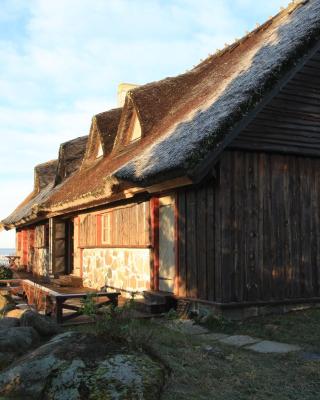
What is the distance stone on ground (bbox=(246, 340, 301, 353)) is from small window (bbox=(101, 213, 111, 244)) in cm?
719

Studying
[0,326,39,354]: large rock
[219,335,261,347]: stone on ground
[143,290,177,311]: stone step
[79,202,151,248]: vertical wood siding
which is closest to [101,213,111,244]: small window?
[79,202,151,248]: vertical wood siding

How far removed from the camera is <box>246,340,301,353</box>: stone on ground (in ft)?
21.9

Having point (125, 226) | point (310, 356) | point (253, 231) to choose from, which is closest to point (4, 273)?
point (125, 226)

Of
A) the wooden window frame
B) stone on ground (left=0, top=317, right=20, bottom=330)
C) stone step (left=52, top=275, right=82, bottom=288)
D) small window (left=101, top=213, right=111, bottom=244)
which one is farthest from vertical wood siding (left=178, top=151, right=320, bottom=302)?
stone step (left=52, top=275, right=82, bottom=288)

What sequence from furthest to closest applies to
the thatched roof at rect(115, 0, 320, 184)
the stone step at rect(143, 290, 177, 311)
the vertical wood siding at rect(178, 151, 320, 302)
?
the stone step at rect(143, 290, 177, 311) < the vertical wood siding at rect(178, 151, 320, 302) < the thatched roof at rect(115, 0, 320, 184)

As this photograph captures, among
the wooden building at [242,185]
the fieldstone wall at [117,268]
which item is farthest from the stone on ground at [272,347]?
the fieldstone wall at [117,268]

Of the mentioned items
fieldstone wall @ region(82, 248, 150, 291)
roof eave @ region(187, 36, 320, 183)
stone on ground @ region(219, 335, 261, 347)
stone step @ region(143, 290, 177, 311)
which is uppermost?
roof eave @ region(187, 36, 320, 183)

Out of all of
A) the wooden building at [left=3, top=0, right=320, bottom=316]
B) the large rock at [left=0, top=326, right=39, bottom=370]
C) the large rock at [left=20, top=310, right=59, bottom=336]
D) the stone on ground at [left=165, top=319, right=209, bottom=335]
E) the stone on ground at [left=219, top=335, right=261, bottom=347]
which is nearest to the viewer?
the large rock at [left=0, top=326, right=39, bottom=370]

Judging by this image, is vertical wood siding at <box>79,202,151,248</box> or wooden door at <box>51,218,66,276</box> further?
wooden door at <box>51,218,66,276</box>

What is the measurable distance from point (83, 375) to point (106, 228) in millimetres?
9793

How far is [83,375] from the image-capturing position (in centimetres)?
425

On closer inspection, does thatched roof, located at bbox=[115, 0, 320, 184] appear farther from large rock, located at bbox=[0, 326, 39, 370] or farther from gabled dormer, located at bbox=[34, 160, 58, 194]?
gabled dormer, located at bbox=[34, 160, 58, 194]

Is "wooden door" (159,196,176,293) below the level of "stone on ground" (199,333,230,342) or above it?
above

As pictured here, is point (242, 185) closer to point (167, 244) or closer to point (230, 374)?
point (167, 244)
